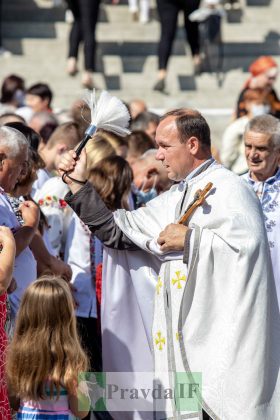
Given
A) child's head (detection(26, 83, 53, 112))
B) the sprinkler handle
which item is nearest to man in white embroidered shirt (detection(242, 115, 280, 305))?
the sprinkler handle

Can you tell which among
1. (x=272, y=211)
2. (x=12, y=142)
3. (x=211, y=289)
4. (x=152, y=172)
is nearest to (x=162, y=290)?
(x=211, y=289)

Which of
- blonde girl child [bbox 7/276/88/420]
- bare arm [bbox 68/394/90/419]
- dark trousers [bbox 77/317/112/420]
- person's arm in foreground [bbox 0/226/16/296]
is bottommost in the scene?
dark trousers [bbox 77/317/112/420]

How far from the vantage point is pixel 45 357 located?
539 cm

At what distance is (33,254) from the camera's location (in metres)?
6.71

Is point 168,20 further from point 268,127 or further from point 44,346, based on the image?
point 44,346

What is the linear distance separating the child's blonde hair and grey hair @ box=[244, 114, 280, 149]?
7.69 ft

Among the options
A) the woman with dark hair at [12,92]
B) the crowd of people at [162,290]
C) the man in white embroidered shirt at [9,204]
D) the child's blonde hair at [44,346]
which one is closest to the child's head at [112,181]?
the crowd of people at [162,290]

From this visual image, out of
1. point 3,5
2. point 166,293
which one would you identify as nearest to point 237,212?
point 166,293

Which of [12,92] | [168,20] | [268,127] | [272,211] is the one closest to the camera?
[272,211]

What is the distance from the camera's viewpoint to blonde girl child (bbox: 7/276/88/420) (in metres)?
5.37

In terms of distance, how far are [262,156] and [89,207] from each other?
159 cm

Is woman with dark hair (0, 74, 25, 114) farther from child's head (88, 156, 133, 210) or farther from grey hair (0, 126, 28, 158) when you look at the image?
grey hair (0, 126, 28, 158)

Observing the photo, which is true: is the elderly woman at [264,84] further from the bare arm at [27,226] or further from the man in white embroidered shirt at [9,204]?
the man in white embroidered shirt at [9,204]

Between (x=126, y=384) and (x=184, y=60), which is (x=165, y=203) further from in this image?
(x=184, y=60)
